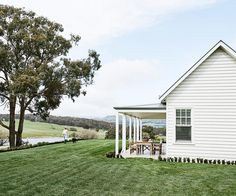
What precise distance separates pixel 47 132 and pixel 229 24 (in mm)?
47538

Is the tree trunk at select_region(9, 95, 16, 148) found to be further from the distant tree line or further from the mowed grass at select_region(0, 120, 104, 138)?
the distant tree line

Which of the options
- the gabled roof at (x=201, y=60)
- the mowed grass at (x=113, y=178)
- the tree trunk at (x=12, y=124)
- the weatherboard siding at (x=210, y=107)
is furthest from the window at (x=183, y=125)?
the tree trunk at (x=12, y=124)

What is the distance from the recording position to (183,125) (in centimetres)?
1944

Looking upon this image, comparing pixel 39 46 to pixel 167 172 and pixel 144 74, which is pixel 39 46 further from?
pixel 167 172

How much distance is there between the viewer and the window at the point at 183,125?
19438 mm

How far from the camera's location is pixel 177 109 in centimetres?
1966

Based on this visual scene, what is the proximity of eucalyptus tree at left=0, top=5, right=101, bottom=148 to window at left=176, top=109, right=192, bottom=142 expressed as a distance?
16523 millimetres

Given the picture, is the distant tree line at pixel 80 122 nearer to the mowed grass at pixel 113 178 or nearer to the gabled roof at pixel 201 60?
the gabled roof at pixel 201 60

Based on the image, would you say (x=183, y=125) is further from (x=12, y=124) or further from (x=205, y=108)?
(x=12, y=124)

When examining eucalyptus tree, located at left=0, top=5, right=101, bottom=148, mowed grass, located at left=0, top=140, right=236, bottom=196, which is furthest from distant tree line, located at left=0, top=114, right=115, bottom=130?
mowed grass, located at left=0, top=140, right=236, bottom=196

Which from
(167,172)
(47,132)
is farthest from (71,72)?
(47,132)

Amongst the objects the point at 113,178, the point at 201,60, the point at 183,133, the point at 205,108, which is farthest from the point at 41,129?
the point at 113,178

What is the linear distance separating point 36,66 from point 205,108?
68.9ft

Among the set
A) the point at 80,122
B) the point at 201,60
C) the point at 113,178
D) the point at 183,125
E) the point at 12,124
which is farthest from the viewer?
the point at 80,122
